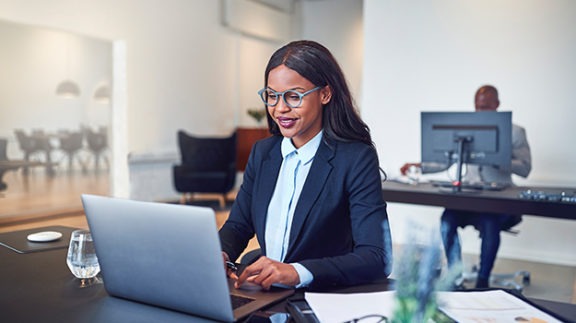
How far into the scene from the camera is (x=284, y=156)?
5.67 ft

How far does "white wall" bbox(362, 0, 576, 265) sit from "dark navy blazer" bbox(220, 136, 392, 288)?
369 cm

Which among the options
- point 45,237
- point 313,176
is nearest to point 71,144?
point 45,237

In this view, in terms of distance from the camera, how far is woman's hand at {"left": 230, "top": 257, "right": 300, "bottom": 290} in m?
1.21

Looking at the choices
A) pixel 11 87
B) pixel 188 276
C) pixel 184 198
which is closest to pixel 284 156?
pixel 188 276

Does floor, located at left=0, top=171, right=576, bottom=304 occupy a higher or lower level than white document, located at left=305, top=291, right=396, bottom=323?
lower

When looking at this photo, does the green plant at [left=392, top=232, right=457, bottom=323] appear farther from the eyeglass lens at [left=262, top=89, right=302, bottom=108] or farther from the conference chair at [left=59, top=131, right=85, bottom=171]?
the conference chair at [left=59, top=131, right=85, bottom=171]

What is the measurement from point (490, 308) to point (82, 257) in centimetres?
94

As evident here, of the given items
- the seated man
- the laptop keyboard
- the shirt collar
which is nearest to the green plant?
the laptop keyboard

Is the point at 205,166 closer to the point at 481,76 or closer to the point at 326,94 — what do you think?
the point at 481,76

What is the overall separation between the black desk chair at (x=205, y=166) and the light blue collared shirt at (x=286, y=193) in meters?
5.86

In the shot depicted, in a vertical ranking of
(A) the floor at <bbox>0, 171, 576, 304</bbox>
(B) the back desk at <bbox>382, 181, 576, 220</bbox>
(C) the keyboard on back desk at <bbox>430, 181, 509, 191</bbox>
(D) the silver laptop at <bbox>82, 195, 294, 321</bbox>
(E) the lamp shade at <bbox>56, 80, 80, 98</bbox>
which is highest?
(E) the lamp shade at <bbox>56, 80, 80, 98</bbox>

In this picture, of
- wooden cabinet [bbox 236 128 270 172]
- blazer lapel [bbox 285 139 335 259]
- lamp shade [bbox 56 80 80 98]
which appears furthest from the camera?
wooden cabinet [bbox 236 128 270 172]

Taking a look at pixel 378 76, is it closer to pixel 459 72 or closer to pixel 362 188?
pixel 459 72

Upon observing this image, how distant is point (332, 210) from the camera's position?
160 centimetres
